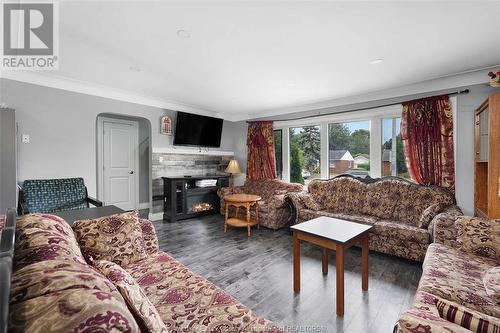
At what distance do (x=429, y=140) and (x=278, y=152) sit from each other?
9.23 ft

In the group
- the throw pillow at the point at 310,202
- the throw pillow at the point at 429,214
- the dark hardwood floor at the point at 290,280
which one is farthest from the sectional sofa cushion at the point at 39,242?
the throw pillow at the point at 429,214

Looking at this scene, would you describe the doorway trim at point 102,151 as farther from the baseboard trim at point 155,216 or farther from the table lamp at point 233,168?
the table lamp at point 233,168

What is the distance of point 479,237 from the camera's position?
1.95 metres

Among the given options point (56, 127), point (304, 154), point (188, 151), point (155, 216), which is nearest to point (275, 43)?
point (304, 154)

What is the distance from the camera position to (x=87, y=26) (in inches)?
79.0

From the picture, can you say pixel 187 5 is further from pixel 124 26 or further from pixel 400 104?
pixel 400 104

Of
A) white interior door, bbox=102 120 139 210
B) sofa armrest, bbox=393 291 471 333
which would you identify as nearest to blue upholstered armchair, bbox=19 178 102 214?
white interior door, bbox=102 120 139 210

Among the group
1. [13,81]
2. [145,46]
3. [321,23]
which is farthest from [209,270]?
[13,81]

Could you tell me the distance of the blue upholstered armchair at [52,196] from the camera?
2.96 meters

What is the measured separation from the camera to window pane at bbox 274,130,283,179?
533cm

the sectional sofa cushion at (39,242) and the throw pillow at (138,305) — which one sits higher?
the sectional sofa cushion at (39,242)

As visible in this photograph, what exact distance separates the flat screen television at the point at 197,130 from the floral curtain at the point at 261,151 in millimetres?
786

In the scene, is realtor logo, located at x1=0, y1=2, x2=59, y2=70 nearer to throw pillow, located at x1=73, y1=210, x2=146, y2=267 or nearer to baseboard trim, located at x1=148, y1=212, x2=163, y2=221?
throw pillow, located at x1=73, y1=210, x2=146, y2=267

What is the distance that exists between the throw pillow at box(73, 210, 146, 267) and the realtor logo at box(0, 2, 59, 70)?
1.67 meters
